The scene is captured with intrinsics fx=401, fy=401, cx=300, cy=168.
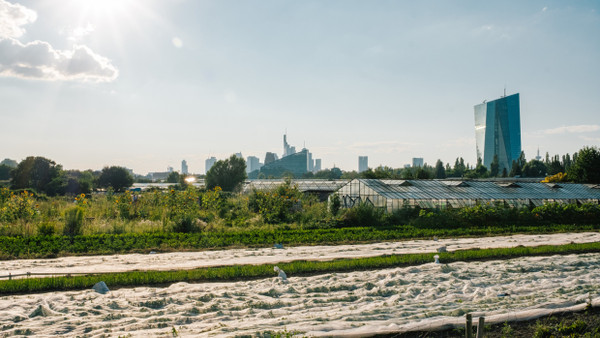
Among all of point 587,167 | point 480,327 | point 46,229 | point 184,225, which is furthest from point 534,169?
point 480,327

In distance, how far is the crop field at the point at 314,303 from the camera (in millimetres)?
5512

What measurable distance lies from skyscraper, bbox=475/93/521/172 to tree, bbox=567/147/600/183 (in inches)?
3781

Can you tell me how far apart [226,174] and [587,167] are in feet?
132

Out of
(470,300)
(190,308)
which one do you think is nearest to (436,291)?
(470,300)

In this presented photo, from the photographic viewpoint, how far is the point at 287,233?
15867 mm

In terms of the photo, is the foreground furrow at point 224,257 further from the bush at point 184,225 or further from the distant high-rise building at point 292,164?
the distant high-rise building at point 292,164

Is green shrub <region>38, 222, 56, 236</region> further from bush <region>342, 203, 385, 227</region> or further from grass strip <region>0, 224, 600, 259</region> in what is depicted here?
bush <region>342, 203, 385, 227</region>

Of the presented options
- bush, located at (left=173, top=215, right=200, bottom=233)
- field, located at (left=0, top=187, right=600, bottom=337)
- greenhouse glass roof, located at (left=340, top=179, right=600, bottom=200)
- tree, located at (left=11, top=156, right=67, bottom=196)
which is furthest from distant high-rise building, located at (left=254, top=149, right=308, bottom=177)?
bush, located at (left=173, top=215, right=200, bottom=233)

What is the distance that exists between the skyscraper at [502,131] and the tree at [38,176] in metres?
126

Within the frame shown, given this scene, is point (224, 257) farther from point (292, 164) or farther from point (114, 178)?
point (292, 164)

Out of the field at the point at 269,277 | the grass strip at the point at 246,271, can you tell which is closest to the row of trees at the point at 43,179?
the field at the point at 269,277

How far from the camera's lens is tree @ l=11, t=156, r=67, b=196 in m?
42.9

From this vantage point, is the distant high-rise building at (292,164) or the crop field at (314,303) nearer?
the crop field at (314,303)

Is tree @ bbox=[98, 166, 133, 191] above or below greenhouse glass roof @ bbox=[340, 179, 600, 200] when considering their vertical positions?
above
